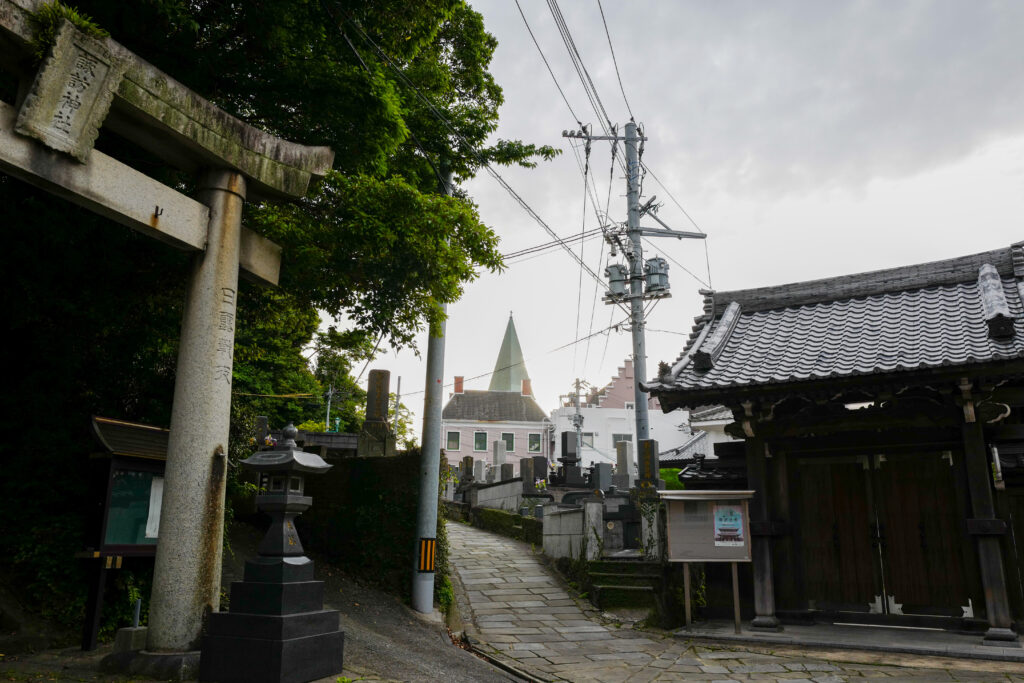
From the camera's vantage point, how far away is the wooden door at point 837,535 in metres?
9.98

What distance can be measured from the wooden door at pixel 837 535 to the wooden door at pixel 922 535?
222 mm

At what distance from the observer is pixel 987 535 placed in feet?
29.0

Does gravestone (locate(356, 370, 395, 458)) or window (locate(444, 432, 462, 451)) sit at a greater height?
window (locate(444, 432, 462, 451))

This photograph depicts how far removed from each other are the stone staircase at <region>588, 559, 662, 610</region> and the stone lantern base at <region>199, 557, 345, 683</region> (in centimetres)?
625

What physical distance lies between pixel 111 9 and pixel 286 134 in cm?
252

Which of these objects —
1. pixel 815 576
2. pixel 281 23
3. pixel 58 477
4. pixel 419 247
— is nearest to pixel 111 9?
pixel 281 23

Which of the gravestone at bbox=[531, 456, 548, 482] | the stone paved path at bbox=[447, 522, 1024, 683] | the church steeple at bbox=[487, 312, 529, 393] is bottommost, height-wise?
the stone paved path at bbox=[447, 522, 1024, 683]

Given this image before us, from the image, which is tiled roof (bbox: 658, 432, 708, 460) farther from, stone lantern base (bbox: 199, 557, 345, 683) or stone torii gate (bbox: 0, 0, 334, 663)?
stone torii gate (bbox: 0, 0, 334, 663)

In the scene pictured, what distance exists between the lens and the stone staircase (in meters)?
11.6

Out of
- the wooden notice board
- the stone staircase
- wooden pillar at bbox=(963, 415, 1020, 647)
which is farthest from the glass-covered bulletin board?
wooden pillar at bbox=(963, 415, 1020, 647)

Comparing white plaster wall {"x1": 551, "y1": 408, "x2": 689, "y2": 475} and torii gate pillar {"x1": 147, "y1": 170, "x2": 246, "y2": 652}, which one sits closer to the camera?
torii gate pillar {"x1": 147, "y1": 170, "x2": 246, "y2": 652}

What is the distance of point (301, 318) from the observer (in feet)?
41.9

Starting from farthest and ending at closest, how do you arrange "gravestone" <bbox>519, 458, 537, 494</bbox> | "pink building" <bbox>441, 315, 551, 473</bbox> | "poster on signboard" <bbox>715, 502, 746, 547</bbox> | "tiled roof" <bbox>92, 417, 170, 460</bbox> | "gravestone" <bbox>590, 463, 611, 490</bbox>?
"pink building" <bbox>441, 315, 551, 473</bbox> < "gravestone" <bbox>519, 458, 537, 494</bbox> < "gravestone" <bbox>590, 463, 611, 490</bbox> < "poster on signboard" <bbox>715, 502, 746, 547</bbox> < "tiled roof" <bbox>92, 417, 170, 460</bbox>

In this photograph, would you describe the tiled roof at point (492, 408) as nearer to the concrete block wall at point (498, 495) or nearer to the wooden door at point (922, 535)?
the concrete block wall at point (498, 495)
